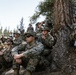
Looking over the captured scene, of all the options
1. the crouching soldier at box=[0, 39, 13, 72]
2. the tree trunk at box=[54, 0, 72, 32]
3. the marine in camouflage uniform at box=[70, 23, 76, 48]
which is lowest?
the crouching soldier at box=[0, 39, 13, 72]

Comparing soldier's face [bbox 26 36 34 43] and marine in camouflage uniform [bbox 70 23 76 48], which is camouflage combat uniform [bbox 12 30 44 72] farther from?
marine in camouflage uniform [bbox 70 23 76 48]

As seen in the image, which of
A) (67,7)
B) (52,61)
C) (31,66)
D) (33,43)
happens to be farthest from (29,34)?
(67,7)

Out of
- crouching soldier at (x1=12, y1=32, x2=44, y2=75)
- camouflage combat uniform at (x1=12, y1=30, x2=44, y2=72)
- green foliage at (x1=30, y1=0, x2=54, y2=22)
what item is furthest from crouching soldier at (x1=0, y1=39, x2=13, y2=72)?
green foliage at (x1=30, y1=0, x2=54, y2=22)

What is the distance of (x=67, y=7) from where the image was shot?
27.8ft

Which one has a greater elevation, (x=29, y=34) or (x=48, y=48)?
(x=29, y=34)

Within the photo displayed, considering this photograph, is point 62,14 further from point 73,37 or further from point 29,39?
point 29,39

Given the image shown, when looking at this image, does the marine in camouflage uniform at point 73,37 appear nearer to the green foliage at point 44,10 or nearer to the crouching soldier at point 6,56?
the crouching soldier at point 6,56

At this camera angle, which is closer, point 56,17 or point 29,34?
point 29,34

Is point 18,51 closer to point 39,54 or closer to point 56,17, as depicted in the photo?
point 39,54

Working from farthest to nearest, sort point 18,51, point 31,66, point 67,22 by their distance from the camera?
point 67,22
point 18,51
point 31,66

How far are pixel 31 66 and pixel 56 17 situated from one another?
92.0 inches

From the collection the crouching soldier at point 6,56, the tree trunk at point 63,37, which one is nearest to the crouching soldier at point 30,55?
the tree trunk at point 63,37

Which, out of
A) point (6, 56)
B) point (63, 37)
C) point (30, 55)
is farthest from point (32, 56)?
point (6, 56)

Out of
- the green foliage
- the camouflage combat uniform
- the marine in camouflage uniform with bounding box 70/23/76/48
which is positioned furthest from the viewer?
the green foliage
